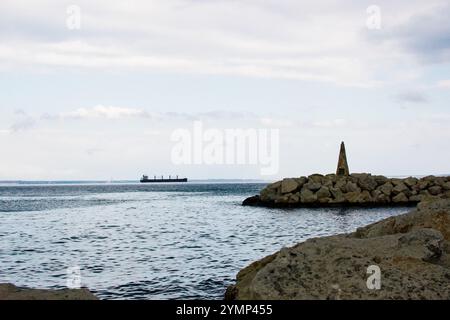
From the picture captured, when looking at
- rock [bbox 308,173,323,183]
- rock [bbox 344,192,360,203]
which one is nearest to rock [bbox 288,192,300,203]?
rock [bbox 308,173,323,183]

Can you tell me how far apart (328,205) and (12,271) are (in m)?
43.0

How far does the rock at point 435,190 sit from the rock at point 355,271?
176 ft

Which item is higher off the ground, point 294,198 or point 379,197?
point 379,197

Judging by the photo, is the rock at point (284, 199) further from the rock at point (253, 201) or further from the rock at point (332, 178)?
the rock at point (332, 178)

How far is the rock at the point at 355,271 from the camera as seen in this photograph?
693 cm

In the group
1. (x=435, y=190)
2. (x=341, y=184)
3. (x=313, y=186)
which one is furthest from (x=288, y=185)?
(x=435, y=190)

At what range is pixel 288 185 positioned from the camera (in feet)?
206

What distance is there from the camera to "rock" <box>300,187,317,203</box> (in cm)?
5978

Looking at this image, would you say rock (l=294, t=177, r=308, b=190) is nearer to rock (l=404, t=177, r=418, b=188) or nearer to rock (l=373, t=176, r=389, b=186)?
rock (l=373, t=176, r=389, b=186)

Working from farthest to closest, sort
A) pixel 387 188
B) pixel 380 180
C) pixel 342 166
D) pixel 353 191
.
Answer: pixel 342 166 < pixel 380 180 < pixel 387 188 < pixel 353 191

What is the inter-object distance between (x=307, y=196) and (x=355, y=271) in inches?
2105

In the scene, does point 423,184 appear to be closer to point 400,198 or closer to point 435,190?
point 435,190

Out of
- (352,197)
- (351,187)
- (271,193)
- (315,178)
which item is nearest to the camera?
(352,197)
